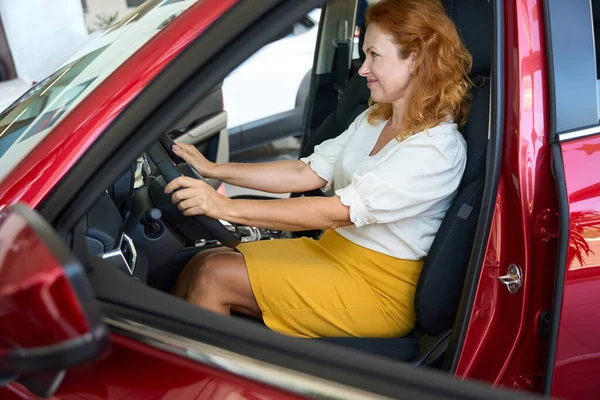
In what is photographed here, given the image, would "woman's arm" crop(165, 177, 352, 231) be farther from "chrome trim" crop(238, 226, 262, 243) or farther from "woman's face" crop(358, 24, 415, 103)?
"chrome trim" crop(238, 226, 262, 243)

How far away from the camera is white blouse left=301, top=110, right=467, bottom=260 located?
1468mm

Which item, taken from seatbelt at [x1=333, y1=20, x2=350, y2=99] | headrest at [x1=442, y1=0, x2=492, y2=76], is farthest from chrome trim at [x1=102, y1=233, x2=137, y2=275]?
seatbelt at [x1=333, y1=20, x2=350, y2=99]

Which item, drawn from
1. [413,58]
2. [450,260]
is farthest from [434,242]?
[413,58]

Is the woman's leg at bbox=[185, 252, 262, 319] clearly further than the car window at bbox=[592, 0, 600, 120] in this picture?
Yes

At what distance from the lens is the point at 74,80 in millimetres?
1150

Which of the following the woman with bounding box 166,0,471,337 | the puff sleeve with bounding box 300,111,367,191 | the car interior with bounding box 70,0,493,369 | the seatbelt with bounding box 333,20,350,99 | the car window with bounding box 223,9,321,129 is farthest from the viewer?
the car window with bounding box 223,9,321,129

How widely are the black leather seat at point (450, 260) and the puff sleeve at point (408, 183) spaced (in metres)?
0.05

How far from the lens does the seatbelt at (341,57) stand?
316cm

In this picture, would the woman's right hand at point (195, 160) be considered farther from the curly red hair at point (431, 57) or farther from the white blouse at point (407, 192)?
the curly red hair at point (431, 57)

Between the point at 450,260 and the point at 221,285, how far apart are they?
571 mm

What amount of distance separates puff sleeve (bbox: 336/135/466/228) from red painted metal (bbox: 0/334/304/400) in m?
0.71

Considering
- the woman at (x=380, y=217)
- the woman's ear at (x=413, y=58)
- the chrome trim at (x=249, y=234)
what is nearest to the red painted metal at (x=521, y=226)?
the woman at (x=380, y=217)

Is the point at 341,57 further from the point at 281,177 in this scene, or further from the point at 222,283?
the point at 222,283

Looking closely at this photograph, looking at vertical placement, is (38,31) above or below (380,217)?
above
